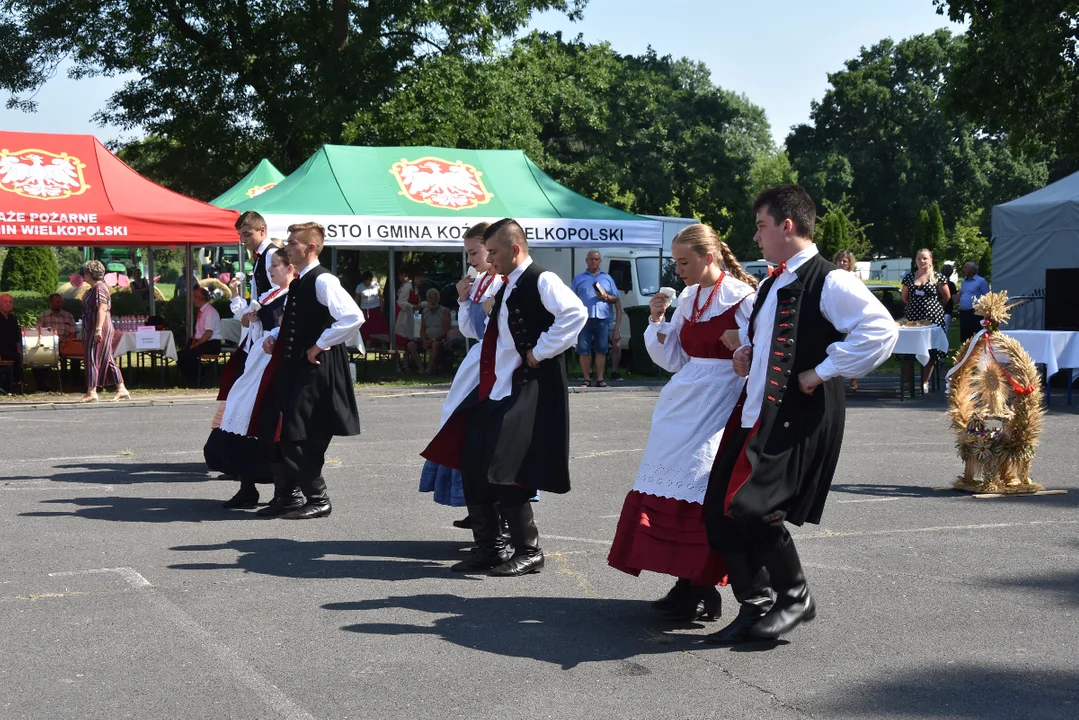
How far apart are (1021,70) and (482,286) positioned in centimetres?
1680

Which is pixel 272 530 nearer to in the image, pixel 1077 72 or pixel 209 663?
pixel 209 663

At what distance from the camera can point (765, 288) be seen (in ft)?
16.2

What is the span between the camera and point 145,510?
8.16 metres

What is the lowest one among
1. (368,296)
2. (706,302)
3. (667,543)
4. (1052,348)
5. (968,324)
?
(667,543)

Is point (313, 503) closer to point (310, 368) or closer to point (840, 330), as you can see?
point (310, 368)

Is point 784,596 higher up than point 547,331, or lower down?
lower down

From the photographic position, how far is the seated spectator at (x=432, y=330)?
19688mm

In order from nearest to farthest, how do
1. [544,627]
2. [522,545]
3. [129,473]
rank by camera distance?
[544,627] → [522,545] → [129,473]

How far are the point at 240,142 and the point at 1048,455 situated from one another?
2404 centimetres

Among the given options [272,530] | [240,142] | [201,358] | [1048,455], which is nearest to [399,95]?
[240,142]

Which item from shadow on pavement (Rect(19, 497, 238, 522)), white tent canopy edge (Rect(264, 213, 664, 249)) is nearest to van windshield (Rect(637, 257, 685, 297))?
white tent canopy edge (Rect(264, 213, 664, 249))

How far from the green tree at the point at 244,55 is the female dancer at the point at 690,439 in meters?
23.6

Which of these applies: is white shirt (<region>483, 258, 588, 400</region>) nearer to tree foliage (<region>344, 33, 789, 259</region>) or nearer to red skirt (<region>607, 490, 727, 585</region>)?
red skirt (<region>607, 490, 727, 585</region>)

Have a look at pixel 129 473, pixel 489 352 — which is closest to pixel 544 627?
pixel 489 352
